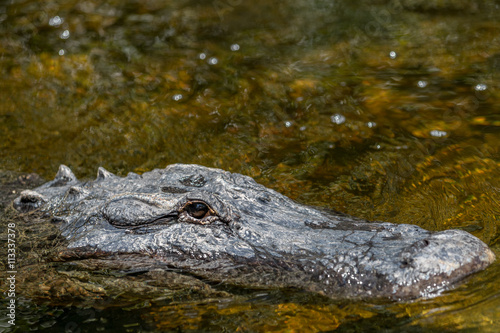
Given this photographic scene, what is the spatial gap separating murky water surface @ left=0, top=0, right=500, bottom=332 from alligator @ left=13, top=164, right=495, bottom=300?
0.55ft

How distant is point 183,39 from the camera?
9828 millimetres

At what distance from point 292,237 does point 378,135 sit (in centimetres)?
291

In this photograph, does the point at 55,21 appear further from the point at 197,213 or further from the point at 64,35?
the point at 197,213

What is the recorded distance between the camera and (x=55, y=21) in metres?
10.5

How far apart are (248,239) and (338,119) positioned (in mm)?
3276

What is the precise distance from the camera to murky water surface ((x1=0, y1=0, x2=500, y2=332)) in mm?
4195

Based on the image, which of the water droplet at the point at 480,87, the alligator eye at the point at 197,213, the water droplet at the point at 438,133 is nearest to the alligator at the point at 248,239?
the alligator eye at the point at 197,213

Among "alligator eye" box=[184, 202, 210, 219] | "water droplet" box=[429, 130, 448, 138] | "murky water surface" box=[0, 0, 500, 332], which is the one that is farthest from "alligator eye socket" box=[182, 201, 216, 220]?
"water droplet" box=[429, 130, 448, 138]

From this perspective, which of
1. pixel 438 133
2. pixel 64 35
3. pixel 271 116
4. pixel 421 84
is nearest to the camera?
pixel 438 133

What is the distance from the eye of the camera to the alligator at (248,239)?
12.4 feet

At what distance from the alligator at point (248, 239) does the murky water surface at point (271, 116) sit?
0.17 m

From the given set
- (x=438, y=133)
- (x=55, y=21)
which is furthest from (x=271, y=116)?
(x=55, y=21)

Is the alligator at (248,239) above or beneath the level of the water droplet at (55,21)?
above

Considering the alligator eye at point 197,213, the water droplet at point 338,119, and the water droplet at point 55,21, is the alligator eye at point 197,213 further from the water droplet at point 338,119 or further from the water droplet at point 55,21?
the water droplet at point 55,21
